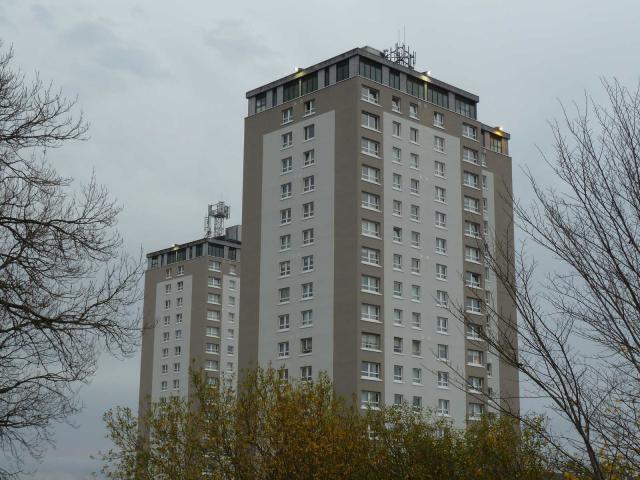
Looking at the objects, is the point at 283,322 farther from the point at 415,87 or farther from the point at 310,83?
the point at 415,87

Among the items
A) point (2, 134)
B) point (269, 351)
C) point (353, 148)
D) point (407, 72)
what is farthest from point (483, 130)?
point (2, 134)

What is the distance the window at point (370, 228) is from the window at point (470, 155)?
15.1 m

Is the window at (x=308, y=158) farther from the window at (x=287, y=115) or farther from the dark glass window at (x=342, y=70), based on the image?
the dark glass window at (x=342, y=70)

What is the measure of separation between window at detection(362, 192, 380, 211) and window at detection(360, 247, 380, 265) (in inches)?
144

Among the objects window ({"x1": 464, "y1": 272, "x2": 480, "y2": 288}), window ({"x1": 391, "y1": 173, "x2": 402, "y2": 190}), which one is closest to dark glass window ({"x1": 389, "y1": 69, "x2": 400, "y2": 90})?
window ({"x1": 391, "y1": 173, "x2": 402, "y2": 190})

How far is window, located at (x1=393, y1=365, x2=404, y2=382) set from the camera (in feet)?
249

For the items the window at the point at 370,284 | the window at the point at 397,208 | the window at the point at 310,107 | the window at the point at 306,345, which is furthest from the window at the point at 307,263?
the window at the point at 310,107

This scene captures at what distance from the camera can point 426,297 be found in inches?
3189

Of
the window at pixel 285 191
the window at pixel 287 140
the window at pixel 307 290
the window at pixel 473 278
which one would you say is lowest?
the window at pixel 307 290

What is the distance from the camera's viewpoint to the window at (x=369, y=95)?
3201 inches

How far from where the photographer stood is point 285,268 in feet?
266

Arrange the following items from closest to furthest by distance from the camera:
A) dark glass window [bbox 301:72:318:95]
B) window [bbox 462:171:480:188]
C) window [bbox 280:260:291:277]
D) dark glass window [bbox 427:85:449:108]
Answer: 1. window [bbox 280:260:291:277]
2. dark glass window [bbox 301:72:318:95]
3. dark glass window [bbox 427:85:449:108]
4. window [bbox 462:171:480:188]

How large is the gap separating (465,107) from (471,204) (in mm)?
10427

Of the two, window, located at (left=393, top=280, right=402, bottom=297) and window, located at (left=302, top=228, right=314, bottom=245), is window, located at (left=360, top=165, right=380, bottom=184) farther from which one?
window, located at (left=393, top=280, right=402, bottom=297)
